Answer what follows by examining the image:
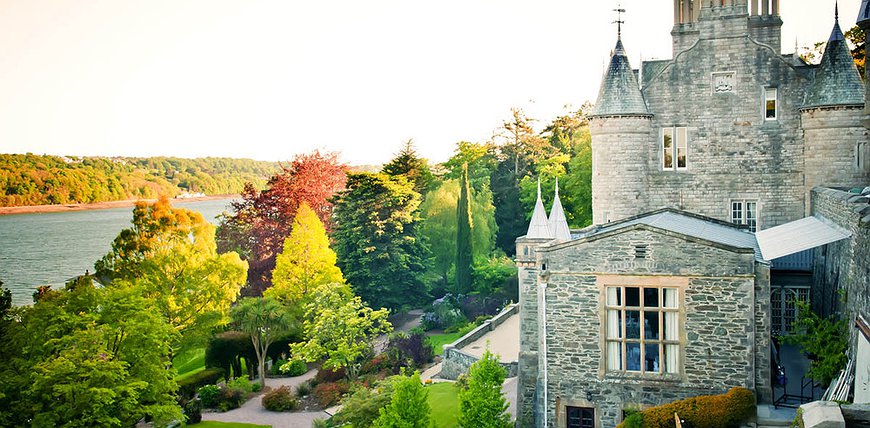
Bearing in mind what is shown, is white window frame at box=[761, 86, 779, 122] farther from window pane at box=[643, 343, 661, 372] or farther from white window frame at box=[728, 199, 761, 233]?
window pane at box=[643, 343, 661, 372]

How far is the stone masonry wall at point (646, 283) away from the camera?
17.2 metres

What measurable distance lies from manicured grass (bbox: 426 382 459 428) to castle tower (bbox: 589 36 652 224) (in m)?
7.99

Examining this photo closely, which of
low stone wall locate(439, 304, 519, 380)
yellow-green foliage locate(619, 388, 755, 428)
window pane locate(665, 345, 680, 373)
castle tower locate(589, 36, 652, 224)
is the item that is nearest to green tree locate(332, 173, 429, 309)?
low stone wall locate(439, 304, 519, 380)

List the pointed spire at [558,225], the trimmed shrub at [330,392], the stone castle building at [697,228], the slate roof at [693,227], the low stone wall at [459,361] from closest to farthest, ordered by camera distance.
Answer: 1. the stone castle building at [697,228]
2. the slate roof at [693,227]
3. the pointed spire at [558,225]
4. the low stone wall at [459,361]
5. the trimmed shrub at [330,392]

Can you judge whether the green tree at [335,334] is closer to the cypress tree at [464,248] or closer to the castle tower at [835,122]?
the cypress tree at [464,248]

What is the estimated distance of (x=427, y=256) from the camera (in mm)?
48250

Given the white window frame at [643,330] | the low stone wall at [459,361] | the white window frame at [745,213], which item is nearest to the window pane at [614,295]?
the white window frame at [643,330]

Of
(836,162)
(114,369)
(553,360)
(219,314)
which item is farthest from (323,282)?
(836,162)

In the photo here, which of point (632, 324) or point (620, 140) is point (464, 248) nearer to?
point (620, 140)

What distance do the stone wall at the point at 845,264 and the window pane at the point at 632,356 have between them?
14.8 feet

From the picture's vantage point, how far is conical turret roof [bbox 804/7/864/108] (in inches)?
979

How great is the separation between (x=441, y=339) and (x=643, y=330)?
21736mm

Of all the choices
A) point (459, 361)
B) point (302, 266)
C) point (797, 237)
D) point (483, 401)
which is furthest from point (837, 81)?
point (302, 266)

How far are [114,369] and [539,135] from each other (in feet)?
146
